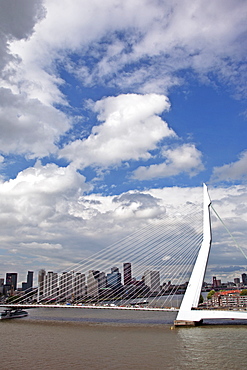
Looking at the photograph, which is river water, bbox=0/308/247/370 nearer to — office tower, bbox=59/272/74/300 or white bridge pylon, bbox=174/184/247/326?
white bridge pylon, bbox=174/184/247/326

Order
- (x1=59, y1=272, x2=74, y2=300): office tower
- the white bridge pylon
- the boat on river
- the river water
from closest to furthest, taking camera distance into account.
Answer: the river water
the white bridge pylon
the boat on river
(x1=59, y1=272, x2=74, y2=300): office tower

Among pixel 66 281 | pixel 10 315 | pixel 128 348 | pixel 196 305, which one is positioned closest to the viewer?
pixel 128 348

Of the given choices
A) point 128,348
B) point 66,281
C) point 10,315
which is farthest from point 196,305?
point 66,281

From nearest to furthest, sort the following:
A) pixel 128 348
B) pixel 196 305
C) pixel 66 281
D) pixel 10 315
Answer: pixel 128 348, pixel 196 305, pixel 10 315, pixel 66 281

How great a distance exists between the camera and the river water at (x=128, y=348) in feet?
37.9

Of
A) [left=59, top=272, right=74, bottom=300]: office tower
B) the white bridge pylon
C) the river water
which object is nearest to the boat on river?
[left=59, top=272, right=74, bottom=300]: office tower

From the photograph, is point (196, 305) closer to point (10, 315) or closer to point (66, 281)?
point (10, 315)

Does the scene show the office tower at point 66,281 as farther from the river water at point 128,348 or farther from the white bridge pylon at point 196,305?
the white bridge pylon at point 196,305

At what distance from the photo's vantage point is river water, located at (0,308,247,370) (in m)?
11.6

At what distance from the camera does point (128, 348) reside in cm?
1398

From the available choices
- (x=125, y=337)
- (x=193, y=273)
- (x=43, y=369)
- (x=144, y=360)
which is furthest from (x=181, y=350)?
(x=193, y=273)

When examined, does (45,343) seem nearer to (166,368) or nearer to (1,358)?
(1,358)

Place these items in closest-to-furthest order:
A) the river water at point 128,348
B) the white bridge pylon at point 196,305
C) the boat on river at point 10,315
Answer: the river water at point 128,348 < the white bridge pylon at point 196,305 < the boat on river at point 10,315

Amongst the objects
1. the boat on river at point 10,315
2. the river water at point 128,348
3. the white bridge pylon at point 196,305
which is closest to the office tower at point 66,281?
the boat on river at point 10,315
